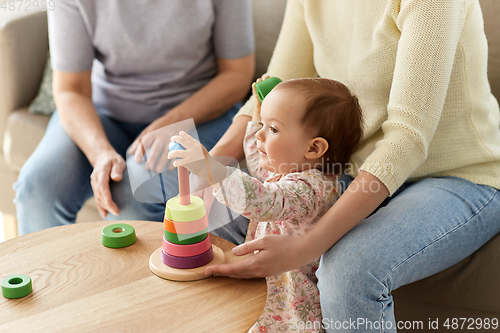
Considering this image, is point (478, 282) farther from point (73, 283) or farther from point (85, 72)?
point (85, 72)

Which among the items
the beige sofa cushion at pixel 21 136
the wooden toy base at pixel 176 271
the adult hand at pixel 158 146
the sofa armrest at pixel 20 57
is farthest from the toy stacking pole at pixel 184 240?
the sofa armrest at pixel 20 57

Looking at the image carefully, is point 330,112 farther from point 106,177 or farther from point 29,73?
point 29,73

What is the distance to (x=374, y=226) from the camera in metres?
0.83

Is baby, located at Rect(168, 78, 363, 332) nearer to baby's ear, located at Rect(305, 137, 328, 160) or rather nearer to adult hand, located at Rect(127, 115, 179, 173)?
baby's ear, located at Rect(305, 137, 328, 160)

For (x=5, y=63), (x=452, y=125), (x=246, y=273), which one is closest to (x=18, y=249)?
(x=246, y=273)

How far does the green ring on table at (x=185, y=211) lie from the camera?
768 mm

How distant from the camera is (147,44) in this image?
1.33 m

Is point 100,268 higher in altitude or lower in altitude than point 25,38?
lower

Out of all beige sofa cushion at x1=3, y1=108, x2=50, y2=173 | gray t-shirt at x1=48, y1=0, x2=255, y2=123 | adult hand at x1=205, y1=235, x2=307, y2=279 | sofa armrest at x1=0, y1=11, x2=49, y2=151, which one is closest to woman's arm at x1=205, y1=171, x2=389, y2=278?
adult hand at x1=205, y1=235, x2=307, y2=279

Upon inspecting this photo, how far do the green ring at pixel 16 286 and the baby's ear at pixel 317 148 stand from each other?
1.76ft

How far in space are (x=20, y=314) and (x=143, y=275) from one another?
0.64 feet

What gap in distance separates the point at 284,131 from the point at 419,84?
0.85 ft

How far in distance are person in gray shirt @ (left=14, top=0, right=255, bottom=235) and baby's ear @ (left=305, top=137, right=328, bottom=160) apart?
17.5 inches

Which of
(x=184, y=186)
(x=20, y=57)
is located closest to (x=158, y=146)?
(x=184, y=186)
